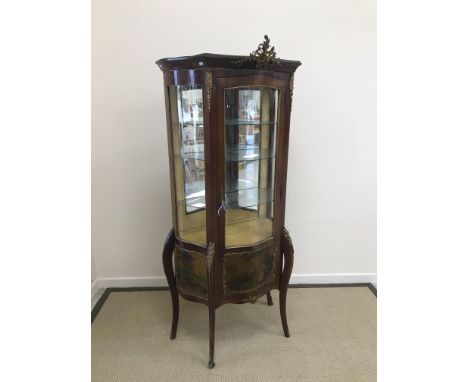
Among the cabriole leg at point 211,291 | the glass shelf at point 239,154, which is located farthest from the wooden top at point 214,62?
the cabriole leg at point 211,291

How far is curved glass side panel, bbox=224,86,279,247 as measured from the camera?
1521 millimetres

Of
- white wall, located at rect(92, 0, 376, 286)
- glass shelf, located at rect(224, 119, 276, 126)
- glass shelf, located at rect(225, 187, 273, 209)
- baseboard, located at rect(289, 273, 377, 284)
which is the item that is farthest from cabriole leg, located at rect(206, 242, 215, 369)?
baseboard, located at rect(289, 273, 377, 284)

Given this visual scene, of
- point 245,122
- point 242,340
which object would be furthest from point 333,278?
point 245,122

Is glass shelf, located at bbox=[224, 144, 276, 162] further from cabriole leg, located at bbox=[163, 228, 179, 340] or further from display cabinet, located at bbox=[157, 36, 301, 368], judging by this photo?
cabriole leg, located at bbox=[163, 228, 179, 340]

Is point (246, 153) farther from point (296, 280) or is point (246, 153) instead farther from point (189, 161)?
point (296, 280)

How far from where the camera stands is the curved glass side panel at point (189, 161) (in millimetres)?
1533

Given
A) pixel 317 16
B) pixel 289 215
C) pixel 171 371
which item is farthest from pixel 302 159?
pixel 171 371

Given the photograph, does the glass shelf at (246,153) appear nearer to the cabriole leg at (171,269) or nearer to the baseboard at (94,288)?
the cabriole leg at (171,269)

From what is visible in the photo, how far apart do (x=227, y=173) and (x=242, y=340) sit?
3.04ft

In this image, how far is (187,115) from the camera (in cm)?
157

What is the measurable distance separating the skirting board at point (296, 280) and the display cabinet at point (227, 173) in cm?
57

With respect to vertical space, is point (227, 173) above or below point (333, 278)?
above

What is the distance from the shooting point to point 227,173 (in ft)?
5.08
